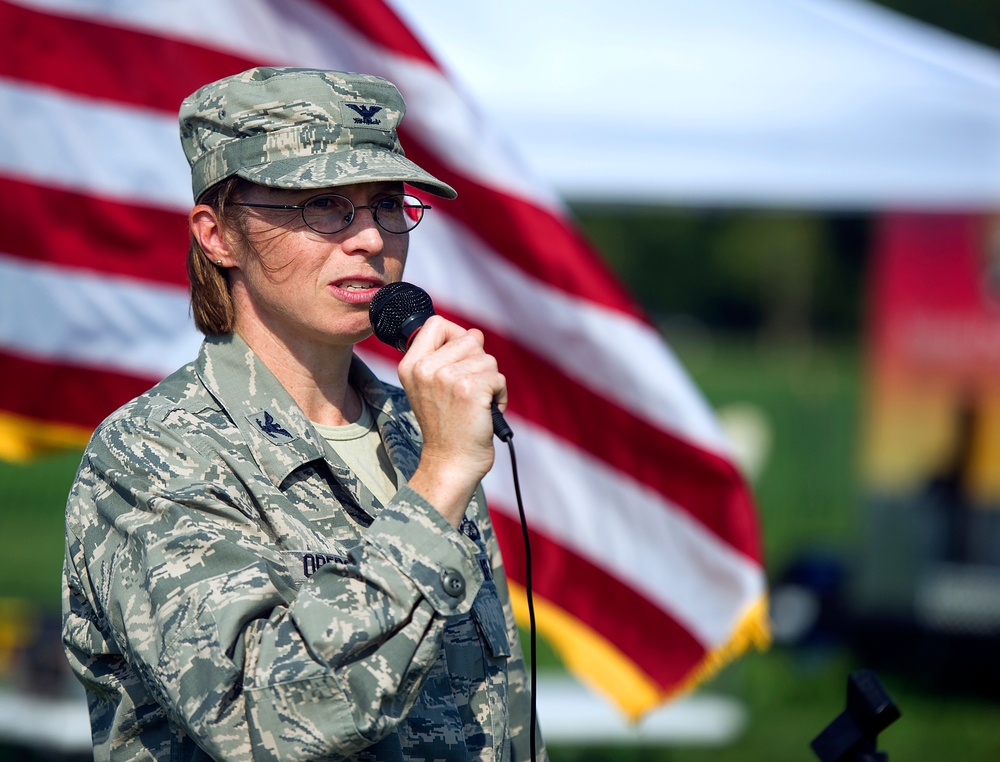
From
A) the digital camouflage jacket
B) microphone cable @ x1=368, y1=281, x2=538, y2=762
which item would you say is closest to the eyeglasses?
microphone cable @ x1=368, y1=281, x2=538, y2=762

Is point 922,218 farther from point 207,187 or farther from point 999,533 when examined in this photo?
point 207,187

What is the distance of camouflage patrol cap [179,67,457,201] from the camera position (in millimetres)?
1810

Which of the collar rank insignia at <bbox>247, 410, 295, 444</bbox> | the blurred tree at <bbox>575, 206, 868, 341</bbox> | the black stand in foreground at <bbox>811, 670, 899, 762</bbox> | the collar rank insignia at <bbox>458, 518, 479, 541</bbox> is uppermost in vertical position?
the collar rank insignia at <bbox>247, 410, 295, 444</bbox>

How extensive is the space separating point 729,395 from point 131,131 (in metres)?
21.3

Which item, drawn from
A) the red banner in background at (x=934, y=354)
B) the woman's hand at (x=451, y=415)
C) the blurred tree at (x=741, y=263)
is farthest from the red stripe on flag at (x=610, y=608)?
the blurred tree at (x=741, y=263)

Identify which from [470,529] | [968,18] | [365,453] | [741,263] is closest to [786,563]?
[470,529]

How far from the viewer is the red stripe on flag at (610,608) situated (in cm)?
366

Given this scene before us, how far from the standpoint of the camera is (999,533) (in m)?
6.87

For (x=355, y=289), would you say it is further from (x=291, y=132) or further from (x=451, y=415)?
(x=451, y=415)

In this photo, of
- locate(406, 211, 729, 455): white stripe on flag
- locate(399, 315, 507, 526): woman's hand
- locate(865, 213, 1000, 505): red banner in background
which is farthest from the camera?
locate(865, 213, 1000, 505): red banner in background

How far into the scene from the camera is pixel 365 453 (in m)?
2.05

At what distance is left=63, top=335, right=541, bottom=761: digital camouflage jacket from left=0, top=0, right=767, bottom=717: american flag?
1546mm

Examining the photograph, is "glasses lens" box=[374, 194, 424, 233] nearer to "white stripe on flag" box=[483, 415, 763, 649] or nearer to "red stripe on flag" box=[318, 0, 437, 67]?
"red stripe on flag" box=[318, 0, 437, 67]

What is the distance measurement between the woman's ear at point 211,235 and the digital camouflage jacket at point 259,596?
0.13 m
